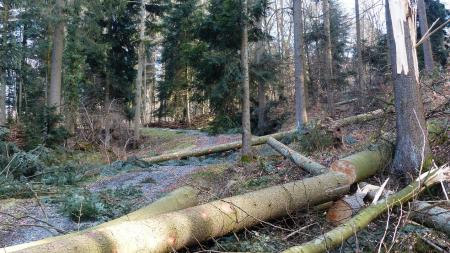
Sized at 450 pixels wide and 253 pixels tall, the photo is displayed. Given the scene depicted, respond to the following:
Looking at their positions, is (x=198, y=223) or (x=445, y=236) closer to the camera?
(x=198, y=223)

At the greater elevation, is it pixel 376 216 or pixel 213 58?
pixel 213 58

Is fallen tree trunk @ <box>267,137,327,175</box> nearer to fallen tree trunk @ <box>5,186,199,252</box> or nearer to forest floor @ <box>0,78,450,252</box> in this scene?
forest floor @ <box>0,78,450,252</box>

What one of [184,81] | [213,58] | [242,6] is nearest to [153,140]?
[184,81]

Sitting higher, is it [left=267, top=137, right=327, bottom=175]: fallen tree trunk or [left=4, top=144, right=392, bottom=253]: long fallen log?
[left=267, top=137, right=327, bottom=175]: fallen tree trunk

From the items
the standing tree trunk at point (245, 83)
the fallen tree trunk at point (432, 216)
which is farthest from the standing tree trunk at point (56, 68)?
the fallen tree trunk at point (432, 216)

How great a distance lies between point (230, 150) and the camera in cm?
1523

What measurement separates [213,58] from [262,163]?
4.49 metres

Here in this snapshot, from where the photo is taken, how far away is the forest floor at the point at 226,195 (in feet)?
15.7

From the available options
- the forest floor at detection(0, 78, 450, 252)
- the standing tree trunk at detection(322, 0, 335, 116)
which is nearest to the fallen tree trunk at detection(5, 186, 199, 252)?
the forest floor at detection(0, 78, 450, 252)

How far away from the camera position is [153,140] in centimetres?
2508

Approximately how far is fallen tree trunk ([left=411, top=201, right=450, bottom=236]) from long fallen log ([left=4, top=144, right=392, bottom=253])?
1.13 metres

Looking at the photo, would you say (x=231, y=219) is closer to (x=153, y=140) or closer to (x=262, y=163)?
(x=262, y=163)

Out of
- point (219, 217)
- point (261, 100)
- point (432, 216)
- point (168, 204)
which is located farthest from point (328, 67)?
point (219, 217)

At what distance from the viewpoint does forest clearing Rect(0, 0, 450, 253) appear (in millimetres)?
4742
